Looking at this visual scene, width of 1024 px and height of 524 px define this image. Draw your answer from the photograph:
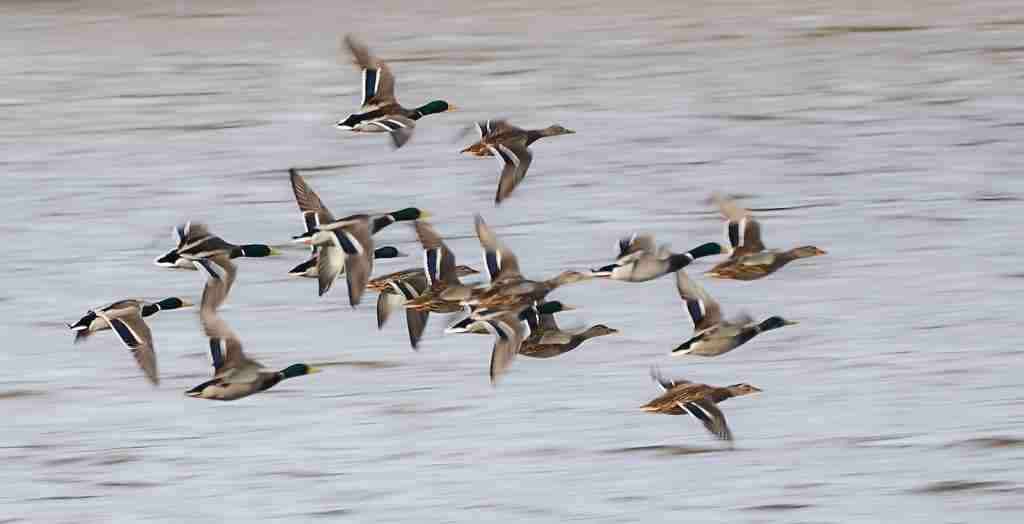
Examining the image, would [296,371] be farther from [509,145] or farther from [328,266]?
[509,145]

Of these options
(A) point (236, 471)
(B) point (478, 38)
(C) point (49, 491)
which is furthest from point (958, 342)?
(B) point (478, 38)

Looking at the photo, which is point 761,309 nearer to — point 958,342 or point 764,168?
point 958,342

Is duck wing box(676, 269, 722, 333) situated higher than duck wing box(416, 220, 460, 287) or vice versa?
duck wing box(416, 220, 460, 287)

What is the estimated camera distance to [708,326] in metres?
8.91

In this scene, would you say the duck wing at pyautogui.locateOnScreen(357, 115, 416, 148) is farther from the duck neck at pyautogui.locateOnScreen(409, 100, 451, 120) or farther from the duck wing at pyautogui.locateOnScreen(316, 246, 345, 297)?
the duck wing at pyautogui.locateOnScreen(316, 246, 345, 297)

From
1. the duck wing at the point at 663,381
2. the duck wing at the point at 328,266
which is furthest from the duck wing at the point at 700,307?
the duck wing at the point at 328,266

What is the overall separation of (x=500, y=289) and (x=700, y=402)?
2.80 ft

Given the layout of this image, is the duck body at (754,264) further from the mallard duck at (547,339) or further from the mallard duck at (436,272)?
the mallard duck at (436,272)

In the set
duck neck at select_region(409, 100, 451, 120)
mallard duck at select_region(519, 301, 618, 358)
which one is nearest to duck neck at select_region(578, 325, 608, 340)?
mallard duck at select_region(519, 301, 618, 358)

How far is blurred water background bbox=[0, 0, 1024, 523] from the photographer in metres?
8.56

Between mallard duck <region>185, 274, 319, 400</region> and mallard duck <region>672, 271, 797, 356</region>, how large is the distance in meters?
1.53

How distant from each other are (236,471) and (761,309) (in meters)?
3.01

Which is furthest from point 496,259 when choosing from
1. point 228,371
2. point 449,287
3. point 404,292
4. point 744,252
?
point 744,252

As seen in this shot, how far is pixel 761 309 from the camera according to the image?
Answer: 35.1ft
